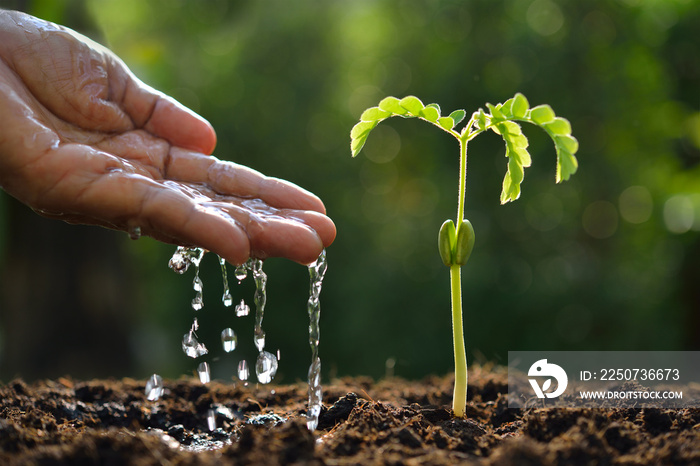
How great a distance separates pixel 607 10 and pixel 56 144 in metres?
6.13

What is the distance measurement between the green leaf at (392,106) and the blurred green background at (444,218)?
3.78 metres

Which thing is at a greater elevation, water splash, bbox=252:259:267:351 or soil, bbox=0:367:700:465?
water splash, bbox=252:259:267:351

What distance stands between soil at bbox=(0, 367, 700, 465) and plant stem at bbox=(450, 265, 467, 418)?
0.20 feet

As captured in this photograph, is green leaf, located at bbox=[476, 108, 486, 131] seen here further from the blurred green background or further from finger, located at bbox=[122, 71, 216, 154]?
the blurred green background

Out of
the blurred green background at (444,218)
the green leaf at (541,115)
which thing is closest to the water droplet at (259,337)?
the green leaf at (541,115)

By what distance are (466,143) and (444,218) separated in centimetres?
468

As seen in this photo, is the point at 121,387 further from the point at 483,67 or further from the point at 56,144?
the point at 483,67

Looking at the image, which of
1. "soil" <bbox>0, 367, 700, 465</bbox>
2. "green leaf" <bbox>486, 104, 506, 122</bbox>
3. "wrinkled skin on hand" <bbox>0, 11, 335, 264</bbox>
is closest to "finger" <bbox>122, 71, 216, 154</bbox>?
"wrinkled skin on hand" <bbox>0, 11, 335, 264</bbox>

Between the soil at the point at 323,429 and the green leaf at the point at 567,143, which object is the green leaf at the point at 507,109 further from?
the soil at the point at 323,429

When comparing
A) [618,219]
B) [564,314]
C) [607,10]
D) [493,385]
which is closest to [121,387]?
[493,385]

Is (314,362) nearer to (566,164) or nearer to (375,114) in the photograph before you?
(375,114)

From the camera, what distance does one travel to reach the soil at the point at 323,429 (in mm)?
1485

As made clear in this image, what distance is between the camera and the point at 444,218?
21.7ft

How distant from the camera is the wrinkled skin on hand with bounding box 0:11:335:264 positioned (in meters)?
1.88
